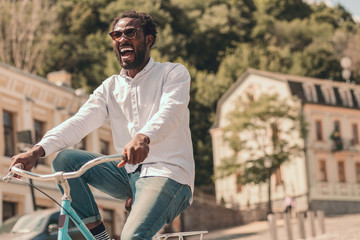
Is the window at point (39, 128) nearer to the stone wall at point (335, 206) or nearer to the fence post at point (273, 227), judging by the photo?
the fence post at point (273, 227)

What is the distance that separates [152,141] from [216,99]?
53.4m

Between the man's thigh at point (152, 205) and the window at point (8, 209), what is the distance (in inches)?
817

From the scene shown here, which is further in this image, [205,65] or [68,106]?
[205,65]

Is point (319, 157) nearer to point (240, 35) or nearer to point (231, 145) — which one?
point (231, 145)

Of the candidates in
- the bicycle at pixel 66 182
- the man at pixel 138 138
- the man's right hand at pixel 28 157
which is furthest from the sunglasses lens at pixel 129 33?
the bicycle at pixel 66 182

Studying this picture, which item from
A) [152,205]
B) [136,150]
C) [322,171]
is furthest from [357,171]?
[136,150]

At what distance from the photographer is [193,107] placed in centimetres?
5194

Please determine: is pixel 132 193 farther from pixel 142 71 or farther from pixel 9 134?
pixel 9 134

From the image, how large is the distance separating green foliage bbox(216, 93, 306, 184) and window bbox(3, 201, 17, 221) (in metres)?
21.0

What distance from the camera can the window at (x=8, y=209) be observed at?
2367 centimetres

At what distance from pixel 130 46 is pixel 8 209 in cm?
2080

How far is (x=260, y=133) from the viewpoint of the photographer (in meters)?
44.9

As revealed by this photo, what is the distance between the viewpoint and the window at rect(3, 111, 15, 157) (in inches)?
965

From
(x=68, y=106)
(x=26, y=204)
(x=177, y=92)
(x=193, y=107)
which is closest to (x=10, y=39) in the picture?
(x=193, y=107)
